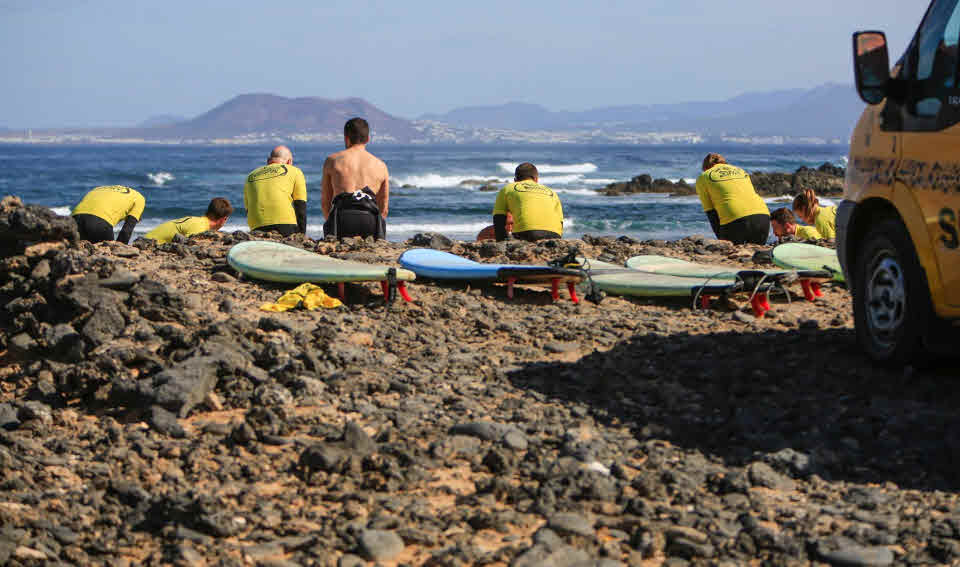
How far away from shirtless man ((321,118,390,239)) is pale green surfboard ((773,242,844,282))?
367 cm

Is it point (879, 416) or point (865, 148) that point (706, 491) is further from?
point (865, 148)

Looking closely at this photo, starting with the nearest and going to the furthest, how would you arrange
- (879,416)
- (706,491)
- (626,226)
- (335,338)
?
(706,491)
(879,416)
(335,338)
(626,226)

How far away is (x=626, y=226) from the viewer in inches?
1104

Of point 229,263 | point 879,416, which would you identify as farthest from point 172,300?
point 879,416

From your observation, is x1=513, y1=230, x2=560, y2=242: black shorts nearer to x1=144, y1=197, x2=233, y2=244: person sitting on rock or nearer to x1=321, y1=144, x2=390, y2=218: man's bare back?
x1=321, y1=144, x2=390, y2=218: man's bare back

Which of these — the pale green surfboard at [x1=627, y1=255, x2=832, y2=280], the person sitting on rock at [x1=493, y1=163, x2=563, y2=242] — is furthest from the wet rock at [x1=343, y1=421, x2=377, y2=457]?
the person sitting on rock at [x1=493, y1=163, x2=563, y2=242]

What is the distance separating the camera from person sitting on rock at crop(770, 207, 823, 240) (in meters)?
10.9

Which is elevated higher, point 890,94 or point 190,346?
point 890,94

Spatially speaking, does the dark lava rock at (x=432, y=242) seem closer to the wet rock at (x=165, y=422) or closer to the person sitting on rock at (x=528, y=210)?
the person sitting on rock at (x=528, y=210)

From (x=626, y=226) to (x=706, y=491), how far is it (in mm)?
24441

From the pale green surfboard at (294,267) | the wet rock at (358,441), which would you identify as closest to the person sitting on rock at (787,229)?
the pale green surfboard at (294,267)

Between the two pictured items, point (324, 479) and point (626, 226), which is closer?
point (324, 479)

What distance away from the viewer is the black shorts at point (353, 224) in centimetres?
967

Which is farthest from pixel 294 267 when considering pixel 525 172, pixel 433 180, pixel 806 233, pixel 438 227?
pixel 433 180
